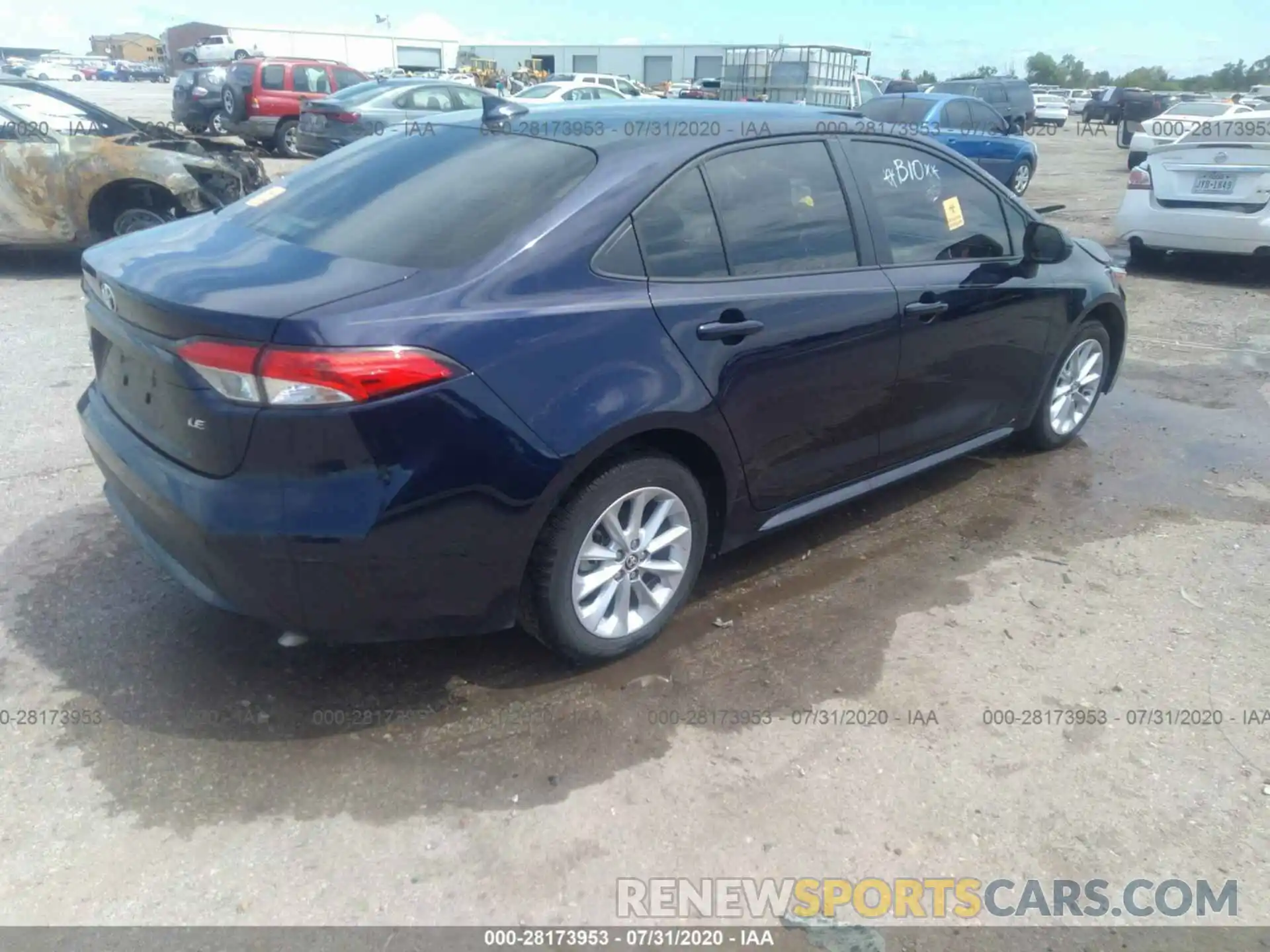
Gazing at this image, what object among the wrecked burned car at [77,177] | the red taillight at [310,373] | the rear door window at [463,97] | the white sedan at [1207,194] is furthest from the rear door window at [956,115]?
the red taillight at [310,373]

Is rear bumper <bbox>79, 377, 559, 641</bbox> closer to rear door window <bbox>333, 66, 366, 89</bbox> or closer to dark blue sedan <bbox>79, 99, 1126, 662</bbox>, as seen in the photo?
dark blue sedan <bbox>79, 99, 1126, 662</bbox>

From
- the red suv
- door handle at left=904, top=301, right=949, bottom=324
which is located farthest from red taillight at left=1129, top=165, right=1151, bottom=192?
the red suv

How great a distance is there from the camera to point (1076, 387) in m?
5.25

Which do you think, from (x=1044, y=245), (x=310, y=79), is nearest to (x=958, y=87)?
(x=310, y=79)

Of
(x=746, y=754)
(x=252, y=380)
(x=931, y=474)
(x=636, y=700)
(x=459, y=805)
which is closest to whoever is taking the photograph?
(x=252, y=380)

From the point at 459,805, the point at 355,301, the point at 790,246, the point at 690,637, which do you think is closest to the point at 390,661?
the point at 459,805

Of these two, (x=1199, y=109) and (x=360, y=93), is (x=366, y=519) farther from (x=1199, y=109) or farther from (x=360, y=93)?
(x=1199, y=109)

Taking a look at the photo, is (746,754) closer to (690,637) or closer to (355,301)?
(690,637)

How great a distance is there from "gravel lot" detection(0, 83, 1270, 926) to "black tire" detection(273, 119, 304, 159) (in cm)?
1565

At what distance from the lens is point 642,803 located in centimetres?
272

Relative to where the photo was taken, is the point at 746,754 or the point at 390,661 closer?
the point at 746,754

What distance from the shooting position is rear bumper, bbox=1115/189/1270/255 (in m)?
8.85

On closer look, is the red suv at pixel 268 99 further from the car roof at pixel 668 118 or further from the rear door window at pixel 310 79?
the car roof at pixel 668 118

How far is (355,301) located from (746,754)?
1.67 meters
